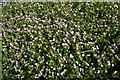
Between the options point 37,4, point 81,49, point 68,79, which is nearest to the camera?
point 68,79

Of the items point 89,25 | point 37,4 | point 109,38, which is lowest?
point 109,38

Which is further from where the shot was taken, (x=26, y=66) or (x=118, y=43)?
(x=118, y=43)

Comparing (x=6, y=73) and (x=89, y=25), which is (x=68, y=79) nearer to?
(x=6, y=73)

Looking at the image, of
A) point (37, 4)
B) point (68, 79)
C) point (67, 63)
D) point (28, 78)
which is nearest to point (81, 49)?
point (67, 63)

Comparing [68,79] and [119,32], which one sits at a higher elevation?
[119,32]

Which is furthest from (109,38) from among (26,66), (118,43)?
(26,66)

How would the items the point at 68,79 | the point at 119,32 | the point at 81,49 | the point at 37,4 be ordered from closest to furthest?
the point at 68,79 < the point at 81,49 < the point at 119,32 < the point at 37,4
